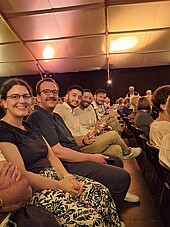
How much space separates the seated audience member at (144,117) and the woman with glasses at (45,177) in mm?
2154

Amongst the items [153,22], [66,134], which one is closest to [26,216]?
[66,134]

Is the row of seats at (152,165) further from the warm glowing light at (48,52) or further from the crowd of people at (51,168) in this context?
the warm glowing light at (48,52)

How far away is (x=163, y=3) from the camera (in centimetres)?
593

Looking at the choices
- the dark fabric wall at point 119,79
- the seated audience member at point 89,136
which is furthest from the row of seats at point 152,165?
the dark fabric wall at point 119,79

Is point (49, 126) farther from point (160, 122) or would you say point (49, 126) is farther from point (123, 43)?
point (123, 43)

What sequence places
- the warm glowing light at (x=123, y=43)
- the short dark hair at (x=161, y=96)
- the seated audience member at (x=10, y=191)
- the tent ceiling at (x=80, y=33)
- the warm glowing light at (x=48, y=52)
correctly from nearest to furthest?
the seated audience member at (x=10, y=191) < the short dark hair at (x=161, y=96) < the tent ceiling at (x=80, y=33) < the warm glowing light at (x=123, y=43) < the warm glowing light at (x=48, y=52)

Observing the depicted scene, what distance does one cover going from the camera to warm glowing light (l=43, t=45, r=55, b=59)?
26.9 feet

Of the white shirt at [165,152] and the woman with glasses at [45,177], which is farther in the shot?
the white shirt at [165,152]

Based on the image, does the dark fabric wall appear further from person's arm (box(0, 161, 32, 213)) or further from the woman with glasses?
person's arm (box(0, 161, 32, 213))

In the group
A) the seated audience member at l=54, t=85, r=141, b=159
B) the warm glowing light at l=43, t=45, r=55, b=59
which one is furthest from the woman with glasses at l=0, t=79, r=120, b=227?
the warm glowing light at l=43, t=45, r=55, b=59

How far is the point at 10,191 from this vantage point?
1.08m

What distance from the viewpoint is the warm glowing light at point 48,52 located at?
26.9 ft

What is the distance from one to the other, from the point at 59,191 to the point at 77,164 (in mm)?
637

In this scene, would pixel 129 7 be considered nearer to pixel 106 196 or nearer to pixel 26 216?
pixel 106 196
